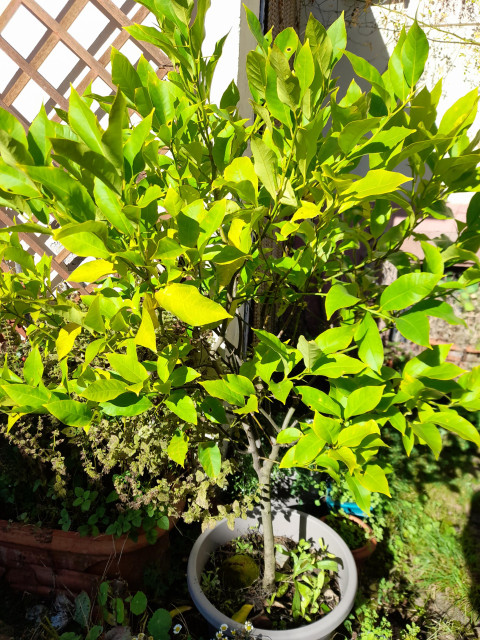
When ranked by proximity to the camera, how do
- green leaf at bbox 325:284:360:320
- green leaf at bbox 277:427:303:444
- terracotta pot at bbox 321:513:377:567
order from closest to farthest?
green leaf at bbox 325:284:360:320 → green leaf at bbox 277:427:303:444 → terracotta pot at bbox 321:513:377:567

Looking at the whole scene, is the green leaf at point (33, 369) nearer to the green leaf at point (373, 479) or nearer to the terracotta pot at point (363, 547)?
the green leaf at point (373, 479)

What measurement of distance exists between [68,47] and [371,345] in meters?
1.99

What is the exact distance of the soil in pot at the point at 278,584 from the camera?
1.56 m

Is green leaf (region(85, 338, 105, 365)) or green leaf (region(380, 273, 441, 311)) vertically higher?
green leaf (region(380, 273, 441, 311))

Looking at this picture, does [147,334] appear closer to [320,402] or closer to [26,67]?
[320,402]

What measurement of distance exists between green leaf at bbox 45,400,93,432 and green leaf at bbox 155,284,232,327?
0.35 m

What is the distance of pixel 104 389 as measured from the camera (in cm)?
75

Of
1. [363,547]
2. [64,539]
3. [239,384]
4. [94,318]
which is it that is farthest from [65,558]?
[94,318]

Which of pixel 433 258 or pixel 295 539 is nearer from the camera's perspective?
pixel 433 258

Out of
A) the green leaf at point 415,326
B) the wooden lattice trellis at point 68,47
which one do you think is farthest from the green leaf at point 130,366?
the wooden lattice trellis at point 68,47

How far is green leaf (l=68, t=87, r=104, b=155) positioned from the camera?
1.99 ft

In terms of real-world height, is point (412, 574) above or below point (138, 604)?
below

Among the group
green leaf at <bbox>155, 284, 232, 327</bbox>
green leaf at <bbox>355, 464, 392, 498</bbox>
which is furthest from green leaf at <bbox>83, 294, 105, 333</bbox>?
green leaf at <bbox>355, 464, 392, 498</bbox>

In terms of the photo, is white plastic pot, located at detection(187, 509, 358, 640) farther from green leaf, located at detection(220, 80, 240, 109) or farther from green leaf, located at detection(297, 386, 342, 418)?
green leaf, located at detection(220, 80, 240, 109)
